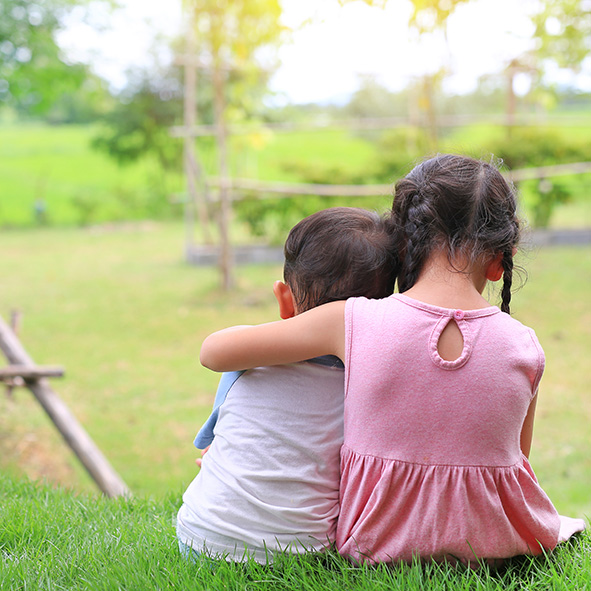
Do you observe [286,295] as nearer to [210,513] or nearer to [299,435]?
[299,435]

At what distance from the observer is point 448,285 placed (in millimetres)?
1419

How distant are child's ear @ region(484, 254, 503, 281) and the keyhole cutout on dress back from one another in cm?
19

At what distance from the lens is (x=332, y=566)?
148cm

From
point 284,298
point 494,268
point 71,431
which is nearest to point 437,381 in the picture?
point 494,268

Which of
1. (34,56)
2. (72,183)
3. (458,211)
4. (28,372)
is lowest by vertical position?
(72,183)

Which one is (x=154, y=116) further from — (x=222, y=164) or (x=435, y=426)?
(x=435, y=426)

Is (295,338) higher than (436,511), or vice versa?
(295,338)

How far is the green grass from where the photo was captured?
1.41 meters

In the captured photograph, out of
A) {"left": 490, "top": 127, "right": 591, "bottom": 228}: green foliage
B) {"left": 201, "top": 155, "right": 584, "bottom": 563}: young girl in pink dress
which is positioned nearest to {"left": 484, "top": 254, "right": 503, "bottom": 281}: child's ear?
{"left": 201, "top": 155, "right": 584, "bottom": 563}: young girl in pink dress

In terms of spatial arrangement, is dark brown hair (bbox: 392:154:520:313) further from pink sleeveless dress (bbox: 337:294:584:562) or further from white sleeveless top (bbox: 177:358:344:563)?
white sleeveless top (bbox: 177:358:344:563)

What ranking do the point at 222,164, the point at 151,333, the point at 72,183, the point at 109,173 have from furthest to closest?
the point at 109,173, the point at 72,183, the point at 222,164, the point at 151,333

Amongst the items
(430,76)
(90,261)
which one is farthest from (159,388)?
(90,261)

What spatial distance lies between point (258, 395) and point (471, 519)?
490 millimetres

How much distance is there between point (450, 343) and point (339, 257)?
305 millimetres
